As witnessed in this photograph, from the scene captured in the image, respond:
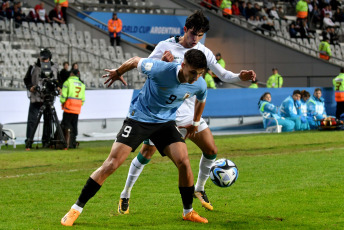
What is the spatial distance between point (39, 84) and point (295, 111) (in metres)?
11.1

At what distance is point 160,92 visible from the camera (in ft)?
26.7

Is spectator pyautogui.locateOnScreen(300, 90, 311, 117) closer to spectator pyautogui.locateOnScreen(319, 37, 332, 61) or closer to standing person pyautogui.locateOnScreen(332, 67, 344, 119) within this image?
standing person pyautogui.locateOnScreen(332, 67, 344, 119)

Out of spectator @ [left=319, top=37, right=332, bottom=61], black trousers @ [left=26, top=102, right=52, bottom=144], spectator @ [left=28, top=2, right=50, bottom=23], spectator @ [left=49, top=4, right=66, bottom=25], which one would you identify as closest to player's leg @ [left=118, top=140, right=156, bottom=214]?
black trousers @ [left=26, top=102, right=52, bottom=144]

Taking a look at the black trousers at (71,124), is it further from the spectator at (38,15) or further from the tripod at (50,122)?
the spectator at (38,15)

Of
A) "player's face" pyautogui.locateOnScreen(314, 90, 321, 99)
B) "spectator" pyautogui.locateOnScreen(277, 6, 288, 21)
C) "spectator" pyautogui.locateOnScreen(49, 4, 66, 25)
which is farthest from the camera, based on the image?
"spectator" pyautogui.locateOnScreen(277, 6, 288, 21)

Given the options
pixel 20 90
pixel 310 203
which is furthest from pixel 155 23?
pixel 310 203

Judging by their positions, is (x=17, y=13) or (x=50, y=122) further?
(x=17, y=13)

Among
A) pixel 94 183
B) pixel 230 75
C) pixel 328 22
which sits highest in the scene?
pixel 230 75

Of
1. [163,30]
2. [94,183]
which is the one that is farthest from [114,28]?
[94,183]

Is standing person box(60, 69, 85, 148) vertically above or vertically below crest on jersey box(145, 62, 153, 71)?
below

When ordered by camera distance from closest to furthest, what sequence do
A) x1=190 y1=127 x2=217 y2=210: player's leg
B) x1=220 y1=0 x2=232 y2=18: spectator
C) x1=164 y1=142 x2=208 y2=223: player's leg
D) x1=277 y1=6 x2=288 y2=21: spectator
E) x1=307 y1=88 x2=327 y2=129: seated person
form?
x1=164 y1=142 x2=208 y2=223: player's leg → x1=190 y1=127 x2=217 y2=210: player's leg → x1=307 y1=88 x2=327 y2=129: seated person → x1=220 y1=0 x2=232 y2=18: spectator → x1=277 y1=6 x2=288 y2=21: spectator

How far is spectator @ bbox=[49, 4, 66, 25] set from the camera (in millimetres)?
30050

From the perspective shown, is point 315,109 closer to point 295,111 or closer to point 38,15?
point 295,111

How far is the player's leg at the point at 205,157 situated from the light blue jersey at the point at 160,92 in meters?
0.93
